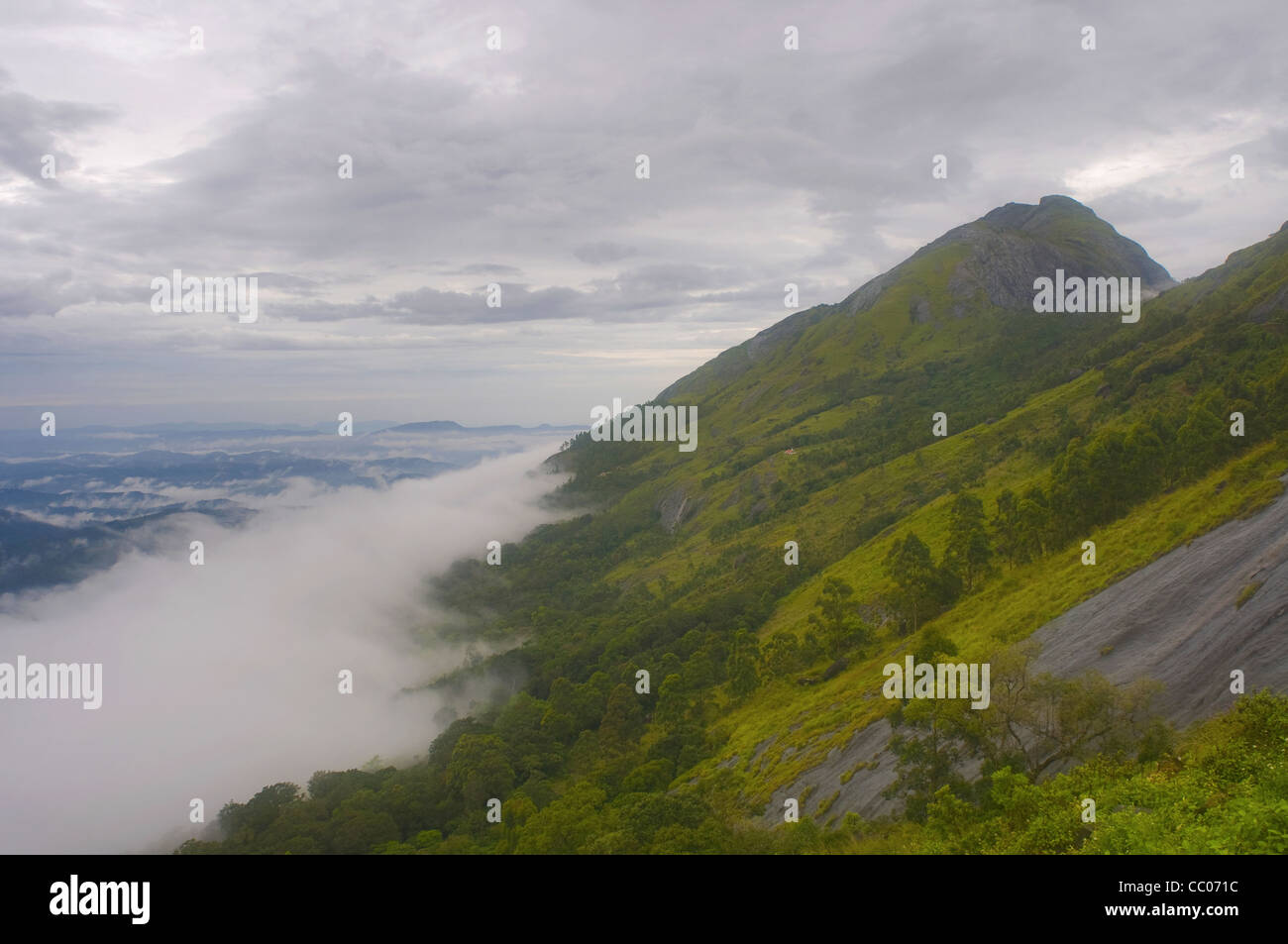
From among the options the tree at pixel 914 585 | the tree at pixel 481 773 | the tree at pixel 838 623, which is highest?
the tree at pixel 914 585

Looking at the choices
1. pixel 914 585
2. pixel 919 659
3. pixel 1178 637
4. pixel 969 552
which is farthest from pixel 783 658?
pixel 1178 637

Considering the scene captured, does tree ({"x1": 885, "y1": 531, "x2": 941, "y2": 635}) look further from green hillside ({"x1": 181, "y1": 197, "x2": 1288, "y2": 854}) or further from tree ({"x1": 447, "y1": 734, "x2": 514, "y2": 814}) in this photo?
tree ({"x1": 447, "y1": 734, "x2": 514, "y2": 814})

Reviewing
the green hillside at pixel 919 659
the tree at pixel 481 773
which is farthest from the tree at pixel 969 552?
the tree at pixel 481 773

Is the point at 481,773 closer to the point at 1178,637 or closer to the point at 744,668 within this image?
the point at 744,668

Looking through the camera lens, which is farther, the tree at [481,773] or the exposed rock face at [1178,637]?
the tree at [481,773]

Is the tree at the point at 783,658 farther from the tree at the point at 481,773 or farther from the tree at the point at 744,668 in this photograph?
the tree at the point at 481,773

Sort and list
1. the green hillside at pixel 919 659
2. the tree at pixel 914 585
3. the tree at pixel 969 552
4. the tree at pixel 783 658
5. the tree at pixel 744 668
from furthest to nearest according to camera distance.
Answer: the tree at pixel 744 668
the tree at pixel 783 658
the tree at pixel 969 552
the tree at pixel 914 585
the green hillside at pixel 919 659

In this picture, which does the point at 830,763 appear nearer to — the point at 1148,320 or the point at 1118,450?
the point at 1118,450
